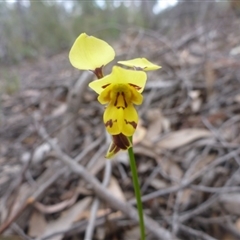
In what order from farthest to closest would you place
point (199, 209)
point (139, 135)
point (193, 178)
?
1. point (139, 135)
2. point (193, 178)
3. point (199, 209)

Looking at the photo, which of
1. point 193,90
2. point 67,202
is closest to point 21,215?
point 67,202

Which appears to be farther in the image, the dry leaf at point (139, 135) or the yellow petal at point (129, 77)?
the dry leaf at point (139, 135)

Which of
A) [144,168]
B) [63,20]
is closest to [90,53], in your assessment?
[144,168]

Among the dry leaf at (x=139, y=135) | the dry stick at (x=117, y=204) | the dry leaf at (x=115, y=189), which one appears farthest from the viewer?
the dry leaf at (x=139, y=135)

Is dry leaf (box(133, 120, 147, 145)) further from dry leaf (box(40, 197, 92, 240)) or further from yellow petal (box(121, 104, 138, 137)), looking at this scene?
yellow petal (box(121, 104, 138, 137))

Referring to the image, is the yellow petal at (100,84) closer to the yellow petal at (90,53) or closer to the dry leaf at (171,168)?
the yellow petal at (90,53)

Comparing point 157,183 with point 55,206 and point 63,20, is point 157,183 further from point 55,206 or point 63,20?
point 63,20

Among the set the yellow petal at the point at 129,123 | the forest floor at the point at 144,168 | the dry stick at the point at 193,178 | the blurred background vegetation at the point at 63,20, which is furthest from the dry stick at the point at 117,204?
the blurred background vegetation at the point at 63,20
